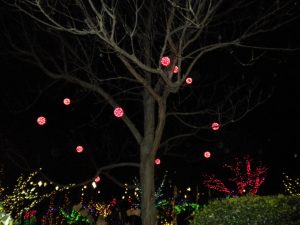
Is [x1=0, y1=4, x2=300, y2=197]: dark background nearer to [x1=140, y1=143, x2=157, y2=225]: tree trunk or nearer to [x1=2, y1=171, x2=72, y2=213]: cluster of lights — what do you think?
[x1=2, y1=171, x2=72, y2=213]: cluster of lights

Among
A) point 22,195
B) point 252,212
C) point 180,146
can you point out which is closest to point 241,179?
point 180,146

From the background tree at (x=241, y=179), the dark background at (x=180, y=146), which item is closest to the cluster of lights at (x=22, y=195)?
the dark background at (x=180, y=146)

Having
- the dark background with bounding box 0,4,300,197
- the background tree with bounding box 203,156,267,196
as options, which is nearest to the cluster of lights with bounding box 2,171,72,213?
the dark background with bounding box 0,4,300,197

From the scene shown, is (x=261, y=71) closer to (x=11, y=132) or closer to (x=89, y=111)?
(x=89, y=111)

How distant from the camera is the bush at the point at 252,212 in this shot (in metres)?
6.31

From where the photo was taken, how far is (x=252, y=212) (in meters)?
6.63

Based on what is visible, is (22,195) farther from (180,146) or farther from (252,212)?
(252,212)

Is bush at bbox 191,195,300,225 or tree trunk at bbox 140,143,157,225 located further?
tree trunk at bbox 140,143,157,225

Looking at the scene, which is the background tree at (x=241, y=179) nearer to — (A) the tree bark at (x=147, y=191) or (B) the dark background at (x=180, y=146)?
(B) the dark background at (x=180, y=146)

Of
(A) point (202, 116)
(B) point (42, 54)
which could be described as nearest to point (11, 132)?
(A) point (202, 116)

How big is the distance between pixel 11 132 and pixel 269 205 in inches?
730

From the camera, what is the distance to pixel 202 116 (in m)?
20.3

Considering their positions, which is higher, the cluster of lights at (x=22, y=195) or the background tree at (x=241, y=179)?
the background tree at (x=241, y=179)

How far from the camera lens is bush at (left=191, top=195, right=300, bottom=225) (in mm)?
6312
